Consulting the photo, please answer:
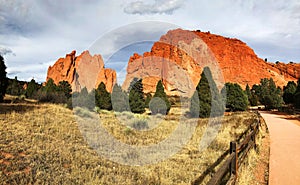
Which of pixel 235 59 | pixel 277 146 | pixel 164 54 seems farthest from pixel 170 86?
pixel 277 146

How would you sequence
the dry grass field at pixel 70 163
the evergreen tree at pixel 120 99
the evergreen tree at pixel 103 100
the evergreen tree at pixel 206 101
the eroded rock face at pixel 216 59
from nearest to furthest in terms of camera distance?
the dry grass field at pixel 70 163 → the evergreen tree at pixel 206 101 → the evergreen tree at pixel 120 99 → the evergreen tree at pixel 103 100 → the eroded rock face at pixel 216 59

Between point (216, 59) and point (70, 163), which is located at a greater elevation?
point (216, 59)

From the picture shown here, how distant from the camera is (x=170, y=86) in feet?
303

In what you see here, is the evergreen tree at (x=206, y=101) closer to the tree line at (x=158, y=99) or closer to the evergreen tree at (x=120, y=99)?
the tree line at (x=158, y=99)

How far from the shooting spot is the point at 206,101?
90.2 feet

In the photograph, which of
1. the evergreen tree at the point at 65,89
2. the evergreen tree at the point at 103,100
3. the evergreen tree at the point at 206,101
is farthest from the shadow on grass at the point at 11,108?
the evergreen tree at the point at 65,89

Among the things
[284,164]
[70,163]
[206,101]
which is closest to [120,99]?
[206,101]

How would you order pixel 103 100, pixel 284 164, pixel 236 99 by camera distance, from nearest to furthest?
pixel 284 164
pixel 103 100
pixel 236 99

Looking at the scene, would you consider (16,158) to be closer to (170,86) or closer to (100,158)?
(100,158)

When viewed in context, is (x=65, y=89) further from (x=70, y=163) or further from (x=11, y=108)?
(x=70, y=163)

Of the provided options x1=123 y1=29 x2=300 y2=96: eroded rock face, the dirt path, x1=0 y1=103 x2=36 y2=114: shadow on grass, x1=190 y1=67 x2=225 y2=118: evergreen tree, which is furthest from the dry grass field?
x1=123 y1=29 x2=300 y2=96: eroded rock face

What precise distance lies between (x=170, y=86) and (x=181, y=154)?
276 ft

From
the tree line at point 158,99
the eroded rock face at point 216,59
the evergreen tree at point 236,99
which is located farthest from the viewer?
the eroded rock face at point 216,59

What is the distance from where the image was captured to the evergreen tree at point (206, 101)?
88.4 feet
